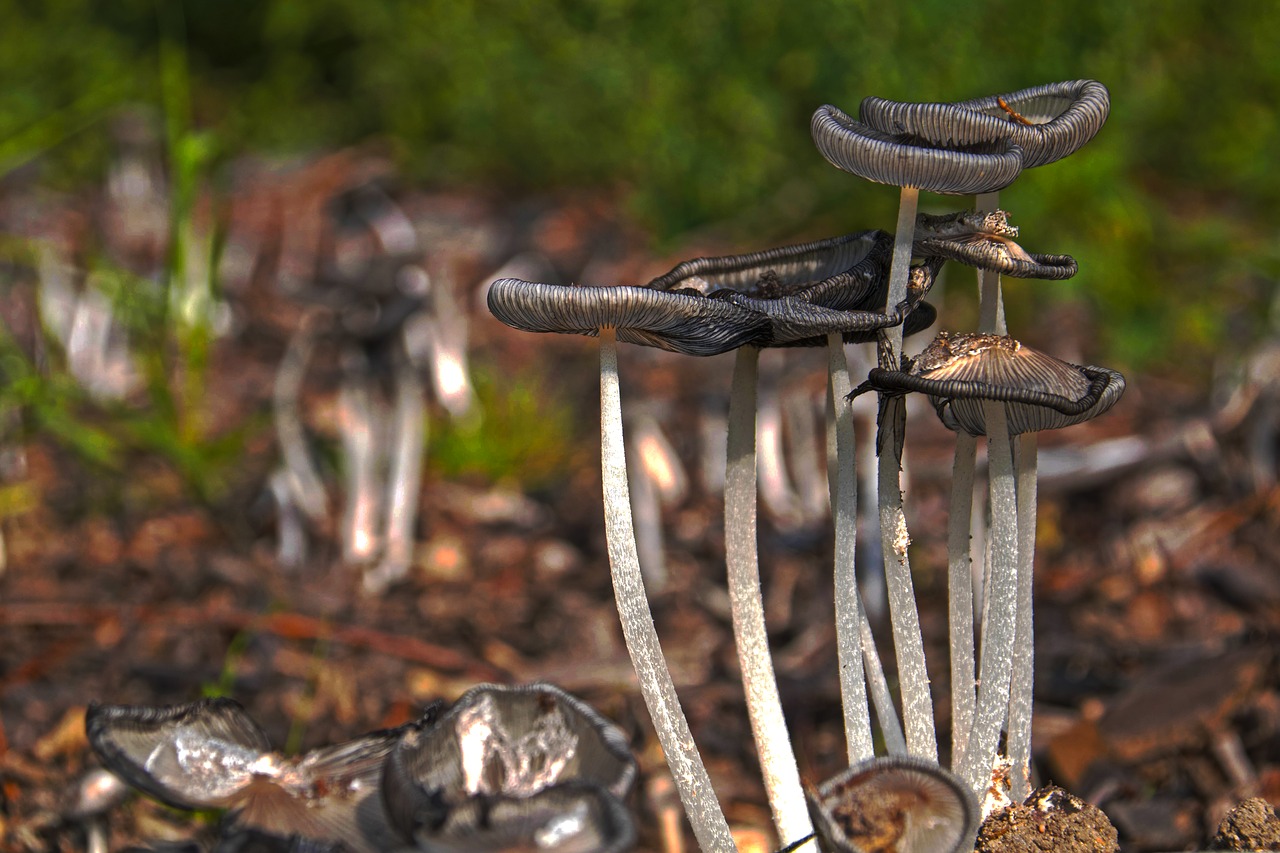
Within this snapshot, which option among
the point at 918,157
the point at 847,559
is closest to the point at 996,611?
the point at 847,559

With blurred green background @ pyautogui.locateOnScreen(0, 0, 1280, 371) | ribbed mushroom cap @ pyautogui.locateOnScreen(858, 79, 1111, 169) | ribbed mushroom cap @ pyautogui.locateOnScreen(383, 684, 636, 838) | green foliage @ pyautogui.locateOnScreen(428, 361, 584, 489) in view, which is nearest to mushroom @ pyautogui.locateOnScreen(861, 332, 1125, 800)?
ribbed mushroom cap @ pyautogui.locateOnScreen(858, 79, 1111, 169)

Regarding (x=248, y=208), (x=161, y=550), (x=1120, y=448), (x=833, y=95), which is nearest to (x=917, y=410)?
(x=1120, y=448)

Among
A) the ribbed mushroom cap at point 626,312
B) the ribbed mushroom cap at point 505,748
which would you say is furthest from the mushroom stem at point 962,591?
the ribbed mushroom cap at point 505,748

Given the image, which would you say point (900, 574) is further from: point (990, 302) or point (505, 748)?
point (505, 748)

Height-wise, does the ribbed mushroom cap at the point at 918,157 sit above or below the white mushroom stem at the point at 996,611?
above

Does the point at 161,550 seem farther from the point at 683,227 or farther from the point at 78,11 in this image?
the point at 78,11

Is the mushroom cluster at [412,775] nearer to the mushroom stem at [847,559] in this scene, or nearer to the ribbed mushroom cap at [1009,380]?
the mushroom stem at [847,559]

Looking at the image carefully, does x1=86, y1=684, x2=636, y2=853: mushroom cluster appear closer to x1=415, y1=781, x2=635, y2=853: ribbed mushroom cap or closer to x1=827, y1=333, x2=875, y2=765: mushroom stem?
x1=415, y1=781, x2=635, y2=853: ribbed mushroom cap
